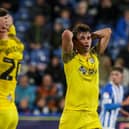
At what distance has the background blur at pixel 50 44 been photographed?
14.0m

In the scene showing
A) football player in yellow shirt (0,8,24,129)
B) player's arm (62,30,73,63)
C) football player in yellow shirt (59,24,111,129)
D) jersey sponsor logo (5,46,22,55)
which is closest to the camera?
football player in yellow shirt (0,8,24,129)

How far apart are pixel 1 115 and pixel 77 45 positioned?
1.47 m

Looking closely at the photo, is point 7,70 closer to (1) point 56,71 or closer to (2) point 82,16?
(1) point 56,71

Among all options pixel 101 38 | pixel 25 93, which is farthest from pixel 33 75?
pixel 101 38

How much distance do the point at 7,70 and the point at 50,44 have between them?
8.11 metres

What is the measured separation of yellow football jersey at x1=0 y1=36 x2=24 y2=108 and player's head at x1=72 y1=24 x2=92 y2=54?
0.93 metres

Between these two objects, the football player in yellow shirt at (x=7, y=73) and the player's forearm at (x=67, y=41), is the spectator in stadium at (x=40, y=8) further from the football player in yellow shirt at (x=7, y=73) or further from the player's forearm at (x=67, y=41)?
the football player in yellow shirt at (x=7, y=73)

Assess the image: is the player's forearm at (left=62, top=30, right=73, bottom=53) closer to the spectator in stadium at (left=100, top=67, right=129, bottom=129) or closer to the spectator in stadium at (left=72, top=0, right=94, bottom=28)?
the spectator in stadium at (left=100, top=67, right=129, bottom=129)

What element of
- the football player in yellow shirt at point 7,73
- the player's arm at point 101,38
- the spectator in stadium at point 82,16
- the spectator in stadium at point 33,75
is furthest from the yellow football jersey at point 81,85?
the spectator in stadium at point 82,16

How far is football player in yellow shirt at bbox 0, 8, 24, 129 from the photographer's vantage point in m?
8.16

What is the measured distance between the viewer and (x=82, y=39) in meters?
8.83

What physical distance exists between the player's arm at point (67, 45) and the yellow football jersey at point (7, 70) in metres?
0.67

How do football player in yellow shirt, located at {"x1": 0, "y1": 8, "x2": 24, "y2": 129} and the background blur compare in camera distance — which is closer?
football player in yellow shirt, located at {"x1": 0, "y1": 8, "x2": 24, "y2": 129}

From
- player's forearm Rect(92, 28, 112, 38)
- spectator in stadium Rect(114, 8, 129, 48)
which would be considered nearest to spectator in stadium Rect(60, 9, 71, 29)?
spectator in stadium Rect(114, 8, 129, 48)
